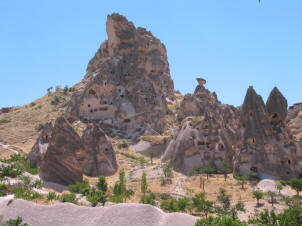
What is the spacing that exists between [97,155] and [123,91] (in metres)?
30.8

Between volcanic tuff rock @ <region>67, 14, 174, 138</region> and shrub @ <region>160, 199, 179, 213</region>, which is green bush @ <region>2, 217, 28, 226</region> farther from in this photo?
volcanic tuff rock @ <region>67, 14, 174, 138</region>

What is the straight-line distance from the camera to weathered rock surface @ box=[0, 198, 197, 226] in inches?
604

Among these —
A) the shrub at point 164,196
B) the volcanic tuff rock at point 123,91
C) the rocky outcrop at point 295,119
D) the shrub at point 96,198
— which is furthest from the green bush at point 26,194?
the rocky outcrop at point 295,119

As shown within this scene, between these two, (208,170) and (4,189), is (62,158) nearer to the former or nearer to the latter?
(4,189)

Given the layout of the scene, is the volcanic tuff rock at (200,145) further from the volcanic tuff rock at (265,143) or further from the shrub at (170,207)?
the shrub at (170,207)

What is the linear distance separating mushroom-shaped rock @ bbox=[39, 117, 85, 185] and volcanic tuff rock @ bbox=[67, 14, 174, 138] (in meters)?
29.9

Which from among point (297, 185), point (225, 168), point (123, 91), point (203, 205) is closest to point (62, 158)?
point (203, 205)

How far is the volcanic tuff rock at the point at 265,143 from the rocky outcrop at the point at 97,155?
1649 cm

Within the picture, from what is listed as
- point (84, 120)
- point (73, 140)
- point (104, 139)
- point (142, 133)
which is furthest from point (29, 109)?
point (73, 140)

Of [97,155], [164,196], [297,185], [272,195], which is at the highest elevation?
[97,155]

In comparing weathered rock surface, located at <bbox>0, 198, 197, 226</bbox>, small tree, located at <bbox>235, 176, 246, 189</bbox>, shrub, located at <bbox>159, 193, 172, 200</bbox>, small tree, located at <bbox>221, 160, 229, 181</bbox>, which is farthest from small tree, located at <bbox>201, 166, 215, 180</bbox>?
weathered rock surface, located at <bbox>0, 198, 197, 226</bbox>

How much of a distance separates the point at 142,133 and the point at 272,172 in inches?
1265

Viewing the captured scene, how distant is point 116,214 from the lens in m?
16.2

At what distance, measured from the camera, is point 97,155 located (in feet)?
138
